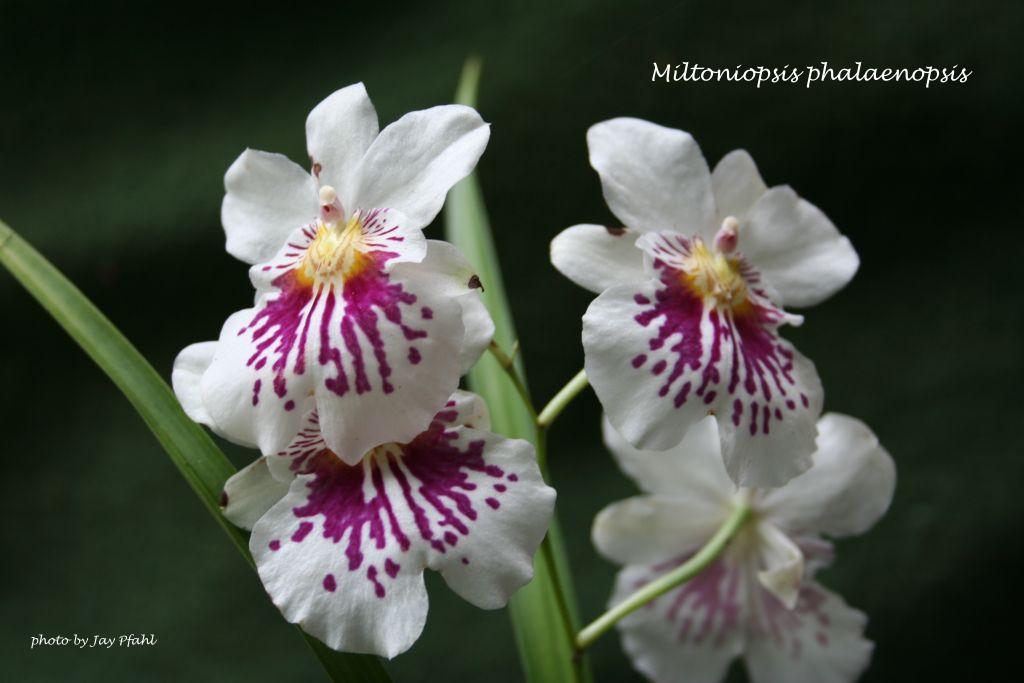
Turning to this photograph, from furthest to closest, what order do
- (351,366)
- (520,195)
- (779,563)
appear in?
(520,195) < (779,563) < (351,366)

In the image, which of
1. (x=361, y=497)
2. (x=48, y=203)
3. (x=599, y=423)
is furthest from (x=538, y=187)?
(x=361, y=497)

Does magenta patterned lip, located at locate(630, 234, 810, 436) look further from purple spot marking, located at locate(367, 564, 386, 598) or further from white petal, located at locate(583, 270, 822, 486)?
purple spot marking, located at locate(367, 564, 386, 598)

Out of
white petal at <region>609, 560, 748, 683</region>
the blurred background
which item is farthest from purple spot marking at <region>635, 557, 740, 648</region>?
the blurred background

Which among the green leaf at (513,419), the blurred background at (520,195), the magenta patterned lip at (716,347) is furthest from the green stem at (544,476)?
the blurred background at (520,195)

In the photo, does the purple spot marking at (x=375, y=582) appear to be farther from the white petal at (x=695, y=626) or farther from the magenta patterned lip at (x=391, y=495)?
the white petal at (x=695, y=626)

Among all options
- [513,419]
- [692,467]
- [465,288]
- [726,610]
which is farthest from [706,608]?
[465,288]

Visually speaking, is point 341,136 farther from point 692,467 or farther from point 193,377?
point 692,467

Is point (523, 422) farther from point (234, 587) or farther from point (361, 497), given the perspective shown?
point (234, 587)
